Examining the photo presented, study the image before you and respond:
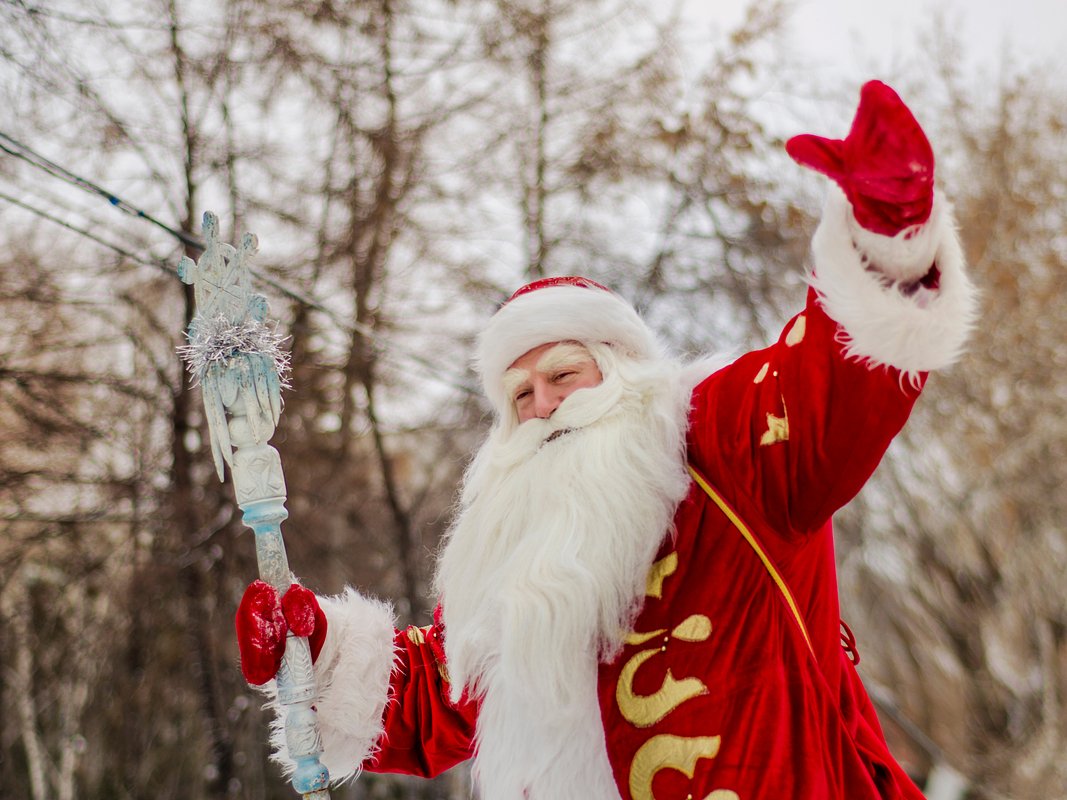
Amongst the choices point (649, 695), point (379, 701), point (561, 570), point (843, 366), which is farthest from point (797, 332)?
point (379, 701)

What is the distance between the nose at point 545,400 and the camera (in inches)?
96.3

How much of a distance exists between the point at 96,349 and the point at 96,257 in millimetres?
1678

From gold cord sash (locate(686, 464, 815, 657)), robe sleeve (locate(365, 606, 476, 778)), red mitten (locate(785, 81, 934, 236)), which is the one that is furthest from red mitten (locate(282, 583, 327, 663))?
red mitten (locate(785, 81, 934, 236))

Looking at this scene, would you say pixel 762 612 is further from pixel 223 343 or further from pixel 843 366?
pixel 223 343

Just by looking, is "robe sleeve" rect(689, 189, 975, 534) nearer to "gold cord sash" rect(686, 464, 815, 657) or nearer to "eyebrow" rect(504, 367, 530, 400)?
"gold cord sash" rect(686, 464, 815, 657)

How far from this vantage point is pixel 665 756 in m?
1.99

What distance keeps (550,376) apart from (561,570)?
23.3 inches

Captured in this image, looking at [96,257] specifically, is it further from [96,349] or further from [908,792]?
[908,792]

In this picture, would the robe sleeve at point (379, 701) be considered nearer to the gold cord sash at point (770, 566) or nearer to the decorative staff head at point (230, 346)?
the decorative staff head at point (230, 346)

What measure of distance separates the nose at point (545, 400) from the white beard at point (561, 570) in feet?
0.09

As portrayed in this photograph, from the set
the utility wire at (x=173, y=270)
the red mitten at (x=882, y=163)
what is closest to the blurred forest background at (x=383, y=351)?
the utility wire at (x=173, y=270)

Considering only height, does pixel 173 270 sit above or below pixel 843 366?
above

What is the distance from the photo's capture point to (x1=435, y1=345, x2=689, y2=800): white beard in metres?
2.06

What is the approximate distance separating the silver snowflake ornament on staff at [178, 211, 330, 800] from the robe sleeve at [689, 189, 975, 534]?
108cm
